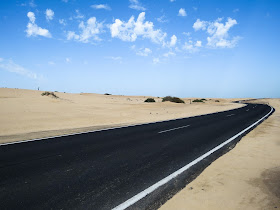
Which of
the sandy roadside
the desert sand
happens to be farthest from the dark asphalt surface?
the desert sand

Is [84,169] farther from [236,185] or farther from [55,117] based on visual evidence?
[55,117]

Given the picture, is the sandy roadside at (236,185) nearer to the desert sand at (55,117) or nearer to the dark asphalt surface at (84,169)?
the dark asphalt surface at (84,169)

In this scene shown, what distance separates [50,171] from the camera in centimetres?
483

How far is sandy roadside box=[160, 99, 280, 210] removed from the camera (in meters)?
3.52

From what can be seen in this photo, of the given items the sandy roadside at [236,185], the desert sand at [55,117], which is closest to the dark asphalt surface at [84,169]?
the sandy roadside at [236,185]

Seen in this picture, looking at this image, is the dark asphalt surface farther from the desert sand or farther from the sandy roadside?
the desert sand

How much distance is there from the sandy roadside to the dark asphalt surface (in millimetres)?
793

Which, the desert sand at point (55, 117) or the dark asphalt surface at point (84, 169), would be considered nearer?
the dark asphalt surface at point (84, 169)

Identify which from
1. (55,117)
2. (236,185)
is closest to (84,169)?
(236,185)

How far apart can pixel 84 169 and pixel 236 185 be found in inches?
143

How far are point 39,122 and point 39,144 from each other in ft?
23.2

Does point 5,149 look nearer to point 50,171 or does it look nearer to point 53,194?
point 50,171

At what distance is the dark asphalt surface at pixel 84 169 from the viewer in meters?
3.56

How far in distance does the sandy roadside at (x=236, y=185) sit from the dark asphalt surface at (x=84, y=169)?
2.60 feet
